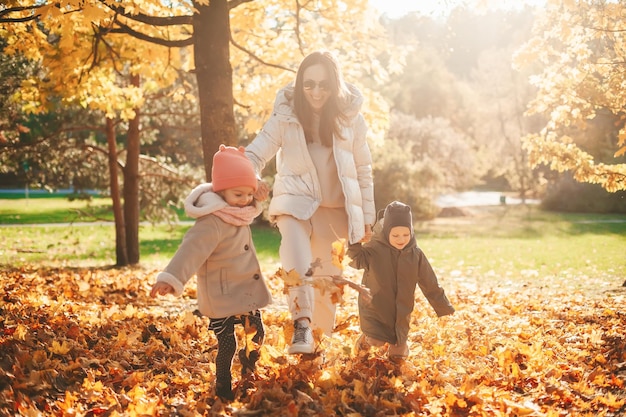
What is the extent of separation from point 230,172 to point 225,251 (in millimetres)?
427

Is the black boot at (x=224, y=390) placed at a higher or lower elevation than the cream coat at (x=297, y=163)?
lower

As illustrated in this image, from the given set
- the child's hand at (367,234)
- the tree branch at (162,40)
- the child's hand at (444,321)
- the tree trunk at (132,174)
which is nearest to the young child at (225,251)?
the child's hand at (367,234)

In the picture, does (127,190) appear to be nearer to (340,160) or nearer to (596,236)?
(340,160)

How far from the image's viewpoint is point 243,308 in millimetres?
3270

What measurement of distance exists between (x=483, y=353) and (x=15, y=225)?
62.7 ft

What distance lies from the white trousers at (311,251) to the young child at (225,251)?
1.25 feet

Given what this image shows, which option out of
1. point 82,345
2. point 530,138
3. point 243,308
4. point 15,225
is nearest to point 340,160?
point 243,308

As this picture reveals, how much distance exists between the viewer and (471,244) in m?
17.7

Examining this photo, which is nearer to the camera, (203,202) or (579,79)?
(203,202)

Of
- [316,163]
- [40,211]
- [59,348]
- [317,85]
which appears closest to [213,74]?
[317,85]

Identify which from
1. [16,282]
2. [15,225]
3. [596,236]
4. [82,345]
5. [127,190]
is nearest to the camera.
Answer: [82,345]

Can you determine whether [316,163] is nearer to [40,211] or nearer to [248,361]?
[248,361]

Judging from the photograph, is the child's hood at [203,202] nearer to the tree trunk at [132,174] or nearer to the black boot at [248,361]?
the black boot at [248,361]

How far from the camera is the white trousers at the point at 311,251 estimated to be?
3.70 meters
